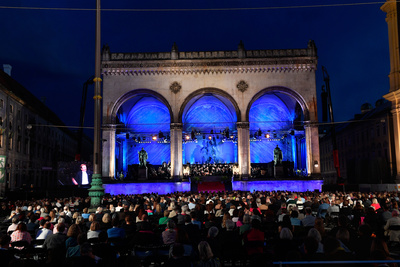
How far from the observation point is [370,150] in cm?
4525

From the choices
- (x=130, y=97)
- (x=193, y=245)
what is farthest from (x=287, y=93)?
(x=193, y=245)

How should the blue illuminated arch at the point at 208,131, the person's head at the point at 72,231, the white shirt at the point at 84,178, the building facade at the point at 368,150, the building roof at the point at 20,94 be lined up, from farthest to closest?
the blue illuminated arch at the point at 208,131 → the building facade at the point at 368,150 → the white shirt at the point at 84,178 → the building roof at the point at 20,94 → the person's head at the point at 72,231

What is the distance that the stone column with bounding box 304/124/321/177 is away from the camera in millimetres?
35938

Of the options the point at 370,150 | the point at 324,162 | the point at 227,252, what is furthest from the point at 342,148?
the point at 227,252

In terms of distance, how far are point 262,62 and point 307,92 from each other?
5.21 meters

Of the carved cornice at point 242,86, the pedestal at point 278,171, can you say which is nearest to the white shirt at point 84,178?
the carved cornice at point 242,86

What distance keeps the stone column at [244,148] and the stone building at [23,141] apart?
17.7 metres

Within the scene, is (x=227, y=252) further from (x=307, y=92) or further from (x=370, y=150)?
(x=370, y=150)

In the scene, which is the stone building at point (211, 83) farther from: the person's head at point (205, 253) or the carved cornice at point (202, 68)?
the person's head at point (205, 253)

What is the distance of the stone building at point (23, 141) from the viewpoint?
109 ft

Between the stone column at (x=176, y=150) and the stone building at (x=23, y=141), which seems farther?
the stone column at (x=176, y=150)

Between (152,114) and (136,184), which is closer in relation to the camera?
(136,184)

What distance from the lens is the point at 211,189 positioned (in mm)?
35500

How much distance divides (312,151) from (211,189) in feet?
33.7
